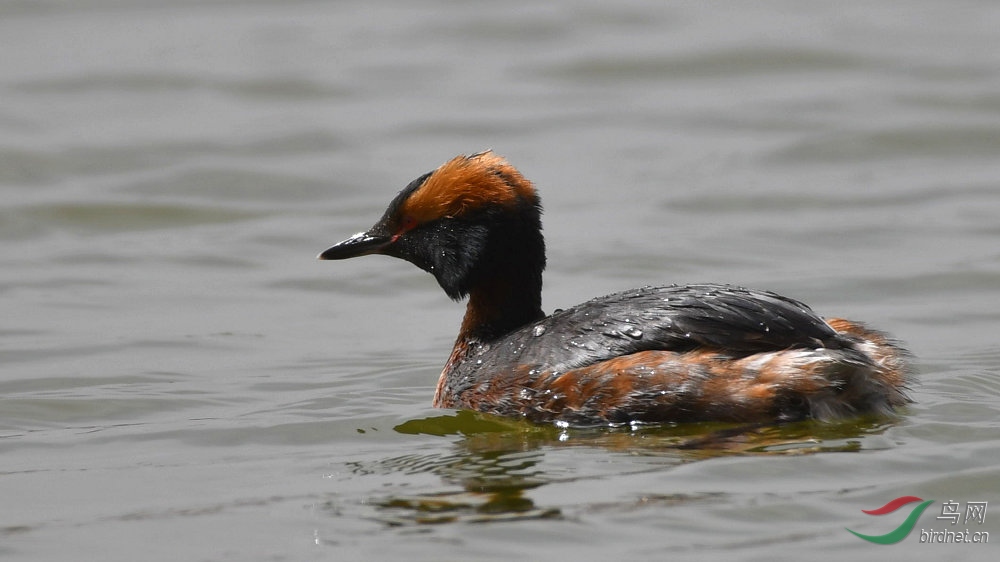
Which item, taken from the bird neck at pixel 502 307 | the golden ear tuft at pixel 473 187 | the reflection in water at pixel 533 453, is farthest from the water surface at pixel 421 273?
the golden ear tuft at pixel 473 187

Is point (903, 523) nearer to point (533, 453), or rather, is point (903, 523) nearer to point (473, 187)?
point (533, 453)

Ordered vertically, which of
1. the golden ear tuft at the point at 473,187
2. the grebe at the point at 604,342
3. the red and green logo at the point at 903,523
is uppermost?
the golden ear tuft at the point at 473,187

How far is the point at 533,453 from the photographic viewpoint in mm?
6430

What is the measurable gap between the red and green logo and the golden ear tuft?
2.57m

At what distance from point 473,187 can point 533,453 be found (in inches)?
63.4

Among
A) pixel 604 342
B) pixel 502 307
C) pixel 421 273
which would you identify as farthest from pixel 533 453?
pixel 421 273

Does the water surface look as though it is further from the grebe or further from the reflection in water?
the grebe

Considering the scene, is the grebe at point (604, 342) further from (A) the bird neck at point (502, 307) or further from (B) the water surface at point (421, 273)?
(B) the water surface at point (421, 273)

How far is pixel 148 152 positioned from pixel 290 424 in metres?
6.75

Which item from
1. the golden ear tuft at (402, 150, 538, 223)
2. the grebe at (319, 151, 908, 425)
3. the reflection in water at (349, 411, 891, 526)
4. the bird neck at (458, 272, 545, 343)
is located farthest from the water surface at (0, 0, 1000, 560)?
the golden ear tuft at (402, 150, 538, 223)

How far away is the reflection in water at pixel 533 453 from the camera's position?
5684mm

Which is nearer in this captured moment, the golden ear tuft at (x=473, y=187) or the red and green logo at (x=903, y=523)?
the red and green logo at (x=903, y=523)

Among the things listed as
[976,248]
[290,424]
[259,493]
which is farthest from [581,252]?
[259,493]

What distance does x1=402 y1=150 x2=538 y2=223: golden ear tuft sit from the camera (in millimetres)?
7500
